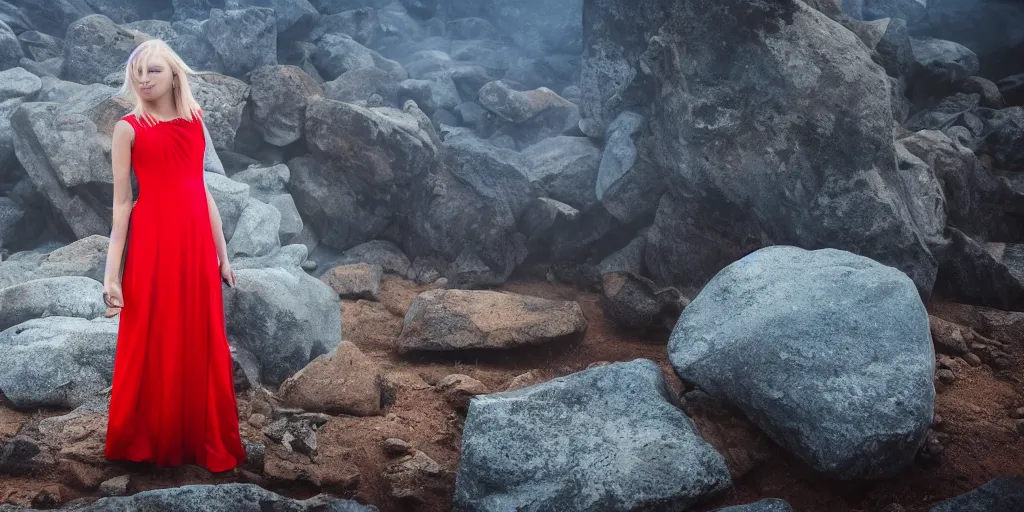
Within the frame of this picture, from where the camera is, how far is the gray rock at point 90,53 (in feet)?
25.7

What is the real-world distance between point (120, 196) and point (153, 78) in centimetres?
43

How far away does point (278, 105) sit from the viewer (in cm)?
658

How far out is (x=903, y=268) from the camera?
4.87 meters

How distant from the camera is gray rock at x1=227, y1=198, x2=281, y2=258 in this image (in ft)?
17.0

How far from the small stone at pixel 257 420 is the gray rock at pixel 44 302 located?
1379 mm

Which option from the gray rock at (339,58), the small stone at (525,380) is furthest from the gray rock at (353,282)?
the gray rock at (339,58)

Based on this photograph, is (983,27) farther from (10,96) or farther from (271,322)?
(10,96)

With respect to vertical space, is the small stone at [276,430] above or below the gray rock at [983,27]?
above

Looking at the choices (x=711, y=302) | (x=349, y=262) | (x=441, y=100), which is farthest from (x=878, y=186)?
(x=441, y=100)

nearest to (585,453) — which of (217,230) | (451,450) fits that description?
(451,450)

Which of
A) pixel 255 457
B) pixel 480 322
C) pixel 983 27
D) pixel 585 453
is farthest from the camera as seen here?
pixel 983 27

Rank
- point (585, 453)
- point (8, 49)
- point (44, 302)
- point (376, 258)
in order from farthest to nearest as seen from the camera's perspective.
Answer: point (8, 49)
point (376, 258)
point (44, 302)
point (585, 453)

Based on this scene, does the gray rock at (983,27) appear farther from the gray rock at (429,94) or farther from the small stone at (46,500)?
the small stone at (46,500)

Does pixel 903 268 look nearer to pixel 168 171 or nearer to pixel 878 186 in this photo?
pixel 878 186
